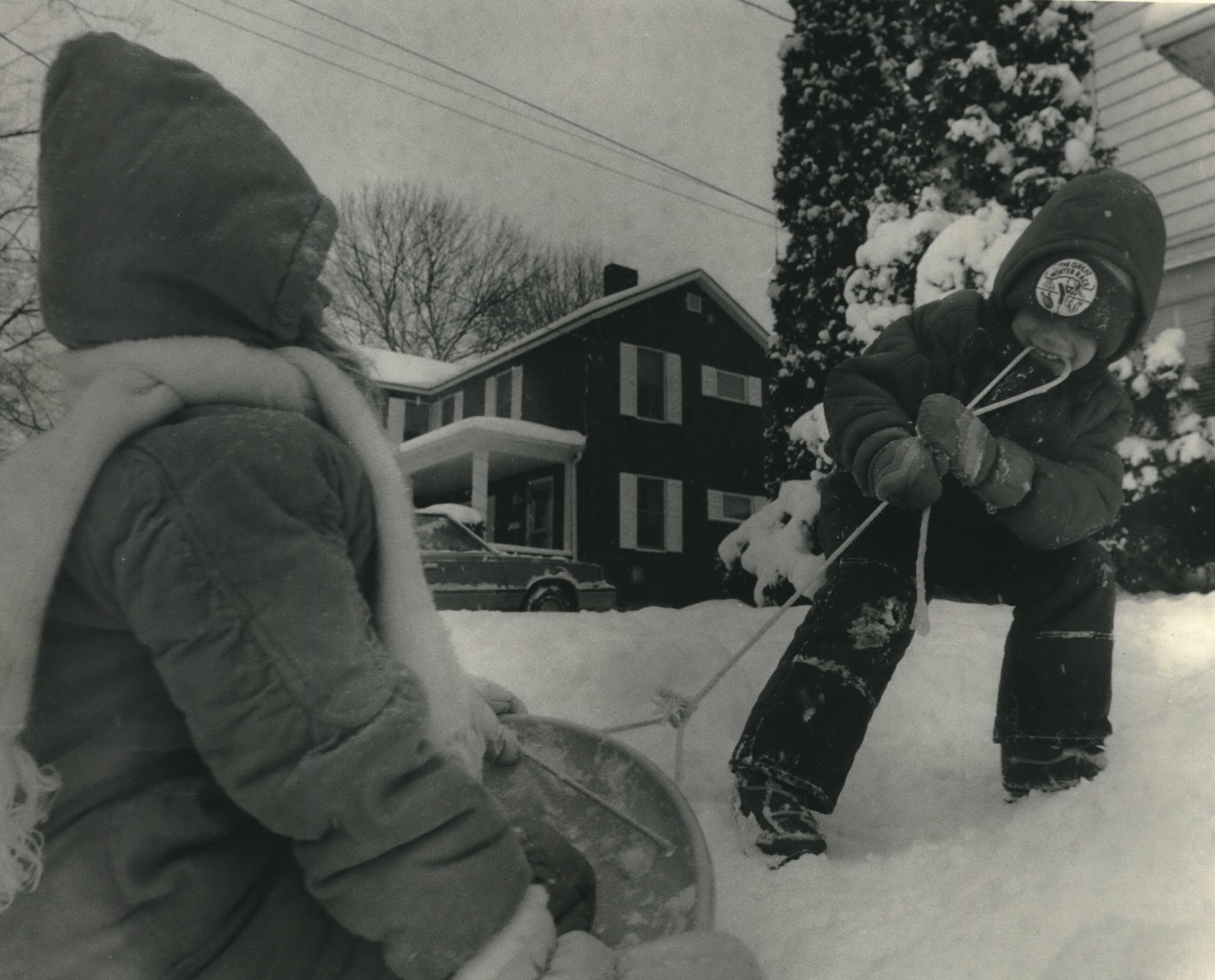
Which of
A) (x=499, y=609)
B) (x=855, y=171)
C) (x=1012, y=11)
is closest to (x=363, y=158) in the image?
(x=499, y=609)

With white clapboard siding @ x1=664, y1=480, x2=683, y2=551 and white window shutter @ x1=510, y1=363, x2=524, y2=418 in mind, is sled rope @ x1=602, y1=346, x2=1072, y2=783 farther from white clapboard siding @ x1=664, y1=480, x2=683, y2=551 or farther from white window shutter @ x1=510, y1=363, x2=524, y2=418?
white window shutter @ x1=510, y1=363, x2=524, y2=418

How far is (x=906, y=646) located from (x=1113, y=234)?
64cm

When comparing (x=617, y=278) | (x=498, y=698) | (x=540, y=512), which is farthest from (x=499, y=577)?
(x=617, y=278)

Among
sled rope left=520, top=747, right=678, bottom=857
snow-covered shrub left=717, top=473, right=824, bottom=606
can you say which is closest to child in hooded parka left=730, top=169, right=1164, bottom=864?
snow-covered shrub left=717, top=473, right=824, bottom=606

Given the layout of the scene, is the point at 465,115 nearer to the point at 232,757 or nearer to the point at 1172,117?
the point at 232,757

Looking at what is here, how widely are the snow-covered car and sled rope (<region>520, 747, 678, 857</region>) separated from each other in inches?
13.2

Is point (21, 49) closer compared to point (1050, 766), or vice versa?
point (21, 49)

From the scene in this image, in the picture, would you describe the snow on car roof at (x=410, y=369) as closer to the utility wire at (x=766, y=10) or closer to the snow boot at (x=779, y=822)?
the snow boot at (x=779, y=822)

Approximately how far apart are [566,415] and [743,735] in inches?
23.2

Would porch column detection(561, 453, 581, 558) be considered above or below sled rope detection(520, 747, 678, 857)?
above

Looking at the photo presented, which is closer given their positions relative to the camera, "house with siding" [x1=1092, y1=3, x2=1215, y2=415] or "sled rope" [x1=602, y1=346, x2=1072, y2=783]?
"sled rope" [x1=602, y1=346, x2=1072, y2=783]

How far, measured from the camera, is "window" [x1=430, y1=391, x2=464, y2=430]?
46.8 inches

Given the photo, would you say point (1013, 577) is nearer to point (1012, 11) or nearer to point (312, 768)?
point (312, 768)

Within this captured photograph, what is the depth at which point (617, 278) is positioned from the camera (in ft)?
4.88
